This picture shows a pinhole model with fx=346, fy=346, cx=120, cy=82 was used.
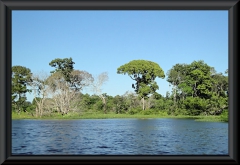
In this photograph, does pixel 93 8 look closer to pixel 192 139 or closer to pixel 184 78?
pixel 192 139

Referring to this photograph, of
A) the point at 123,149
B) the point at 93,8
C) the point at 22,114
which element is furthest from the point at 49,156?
the point at 22,114

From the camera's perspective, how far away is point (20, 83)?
10930 millimetres

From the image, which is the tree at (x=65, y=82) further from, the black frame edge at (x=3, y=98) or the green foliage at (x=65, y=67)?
the black frame edge at (x=3, y=98)

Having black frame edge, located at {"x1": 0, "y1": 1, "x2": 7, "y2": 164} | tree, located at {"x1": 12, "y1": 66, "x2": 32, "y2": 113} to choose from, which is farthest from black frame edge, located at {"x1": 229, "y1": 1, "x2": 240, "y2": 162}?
tree, located at {"x1": 12, "y1": 66, "x2": 32, "y2": 113}

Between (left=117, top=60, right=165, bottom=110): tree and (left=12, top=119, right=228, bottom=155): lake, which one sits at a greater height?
(left=117, top=60, right=165, bottom=110): tree

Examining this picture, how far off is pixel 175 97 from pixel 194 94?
0.71m

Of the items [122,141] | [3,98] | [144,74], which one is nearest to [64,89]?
[144,74]

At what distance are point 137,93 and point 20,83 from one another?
161 inches

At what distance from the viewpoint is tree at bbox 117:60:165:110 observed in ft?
40.5

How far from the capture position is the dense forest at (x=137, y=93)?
1159cm

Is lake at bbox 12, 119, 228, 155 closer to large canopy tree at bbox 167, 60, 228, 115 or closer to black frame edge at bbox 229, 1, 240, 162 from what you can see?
large canopy tree at bbox 167, 60, 228, 115

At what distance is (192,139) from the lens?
7.38 meters

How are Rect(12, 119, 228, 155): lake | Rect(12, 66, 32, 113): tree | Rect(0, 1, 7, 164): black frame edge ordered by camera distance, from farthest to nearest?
Rect(12, 66, 32, 113): tree, Rect(12, 119, 228, 155): lake, Rect(0, 1, 7, 164): black frame edge

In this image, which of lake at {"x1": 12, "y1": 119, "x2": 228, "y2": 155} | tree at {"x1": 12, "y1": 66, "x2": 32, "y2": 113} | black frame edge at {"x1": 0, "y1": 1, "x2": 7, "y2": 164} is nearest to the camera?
black frame edge at {"x1": 0, "y1": 1, "x2": 7, "y2": 164}
